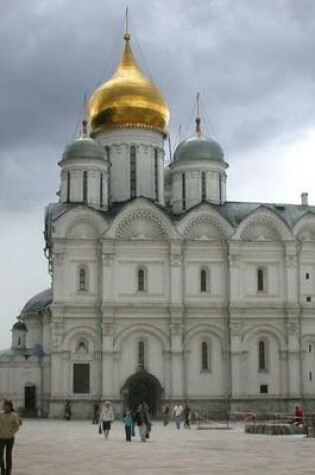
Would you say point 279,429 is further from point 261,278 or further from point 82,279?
point 82,279

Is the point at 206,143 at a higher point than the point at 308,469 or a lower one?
higher

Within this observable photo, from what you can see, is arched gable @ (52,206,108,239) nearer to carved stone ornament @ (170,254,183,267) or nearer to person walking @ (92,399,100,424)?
carved stone ornament @ (170,254,183,267)

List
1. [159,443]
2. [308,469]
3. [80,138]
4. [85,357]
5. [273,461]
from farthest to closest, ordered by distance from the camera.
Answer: [80,138] → [85,357] → [159,443] → [273,461] → [308,469]

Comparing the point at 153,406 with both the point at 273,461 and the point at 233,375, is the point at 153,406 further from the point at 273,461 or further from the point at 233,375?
the point at 273,461

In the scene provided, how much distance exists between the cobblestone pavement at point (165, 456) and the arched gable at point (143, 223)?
19439 mm

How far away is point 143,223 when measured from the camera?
46.2m

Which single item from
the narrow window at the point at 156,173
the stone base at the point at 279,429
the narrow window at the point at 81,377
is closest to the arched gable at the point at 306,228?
the narrow window at the point at 156,173

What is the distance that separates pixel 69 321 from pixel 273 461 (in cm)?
2803

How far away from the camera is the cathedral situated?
147 feet

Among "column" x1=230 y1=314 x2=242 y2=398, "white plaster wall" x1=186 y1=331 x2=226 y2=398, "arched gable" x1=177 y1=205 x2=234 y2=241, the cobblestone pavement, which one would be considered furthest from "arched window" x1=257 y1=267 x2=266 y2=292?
the cobblestone pavement

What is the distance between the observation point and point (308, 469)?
629 inches

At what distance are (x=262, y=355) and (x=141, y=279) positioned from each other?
7.25 metres

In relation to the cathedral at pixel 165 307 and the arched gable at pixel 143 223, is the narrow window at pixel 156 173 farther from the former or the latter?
the arched gable at pixel 143 223

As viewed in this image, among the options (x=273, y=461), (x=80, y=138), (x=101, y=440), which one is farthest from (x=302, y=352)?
(x=273, y=461)
